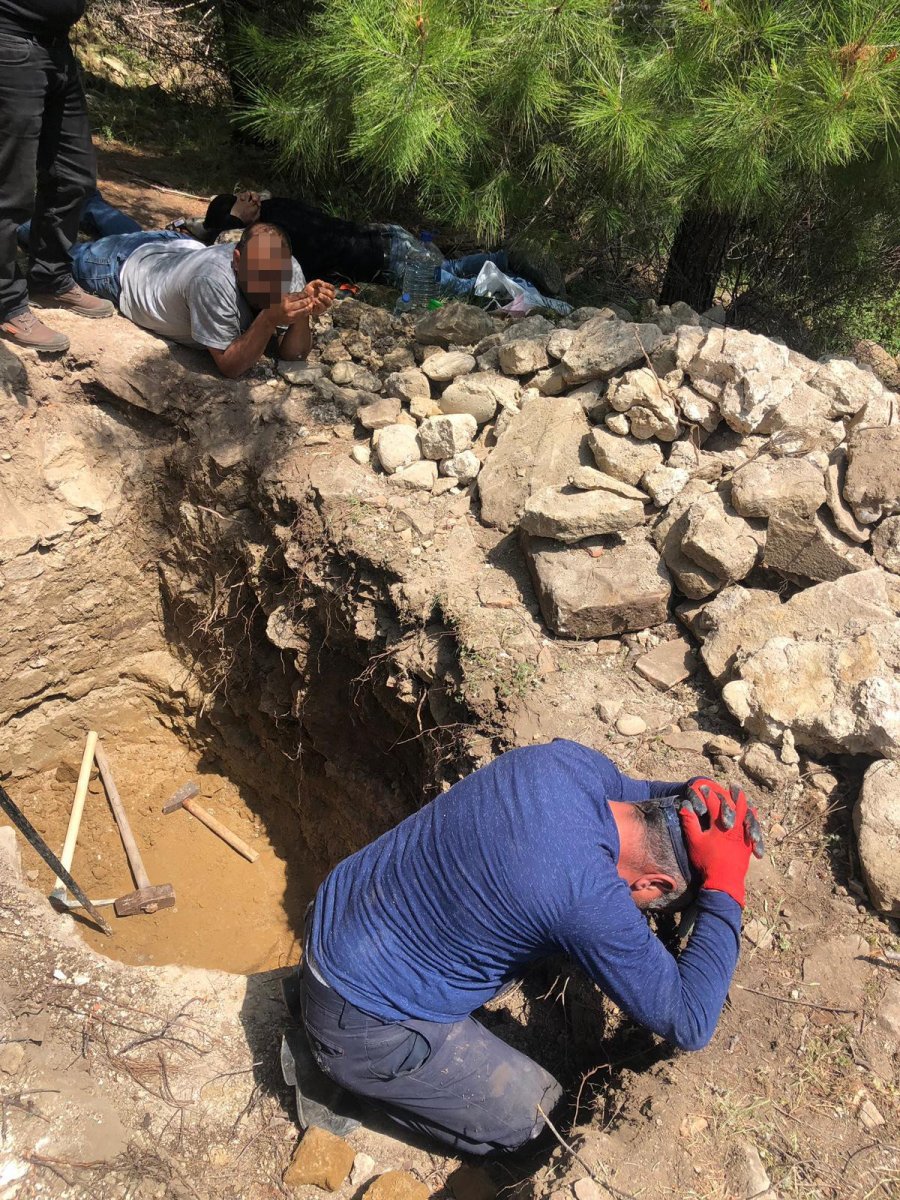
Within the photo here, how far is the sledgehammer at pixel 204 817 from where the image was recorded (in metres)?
3.97

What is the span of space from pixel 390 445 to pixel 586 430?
769 mm

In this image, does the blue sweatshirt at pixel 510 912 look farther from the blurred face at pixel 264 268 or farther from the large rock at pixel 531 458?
the blurred face at pixel 264 268

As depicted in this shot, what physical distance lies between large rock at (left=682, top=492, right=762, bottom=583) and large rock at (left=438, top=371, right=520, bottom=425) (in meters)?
1.01

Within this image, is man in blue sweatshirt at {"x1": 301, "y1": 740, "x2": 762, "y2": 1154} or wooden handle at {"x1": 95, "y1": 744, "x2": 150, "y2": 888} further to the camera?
wooden handle at {"x1": 95, "y1": 744, "x2": 150, "y2": 888}

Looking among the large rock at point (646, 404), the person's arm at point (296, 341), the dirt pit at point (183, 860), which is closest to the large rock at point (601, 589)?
the large rock at point (646, 404)

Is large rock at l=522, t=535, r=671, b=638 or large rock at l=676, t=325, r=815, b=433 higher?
large rock at l=676, t=325, r=815, b=433

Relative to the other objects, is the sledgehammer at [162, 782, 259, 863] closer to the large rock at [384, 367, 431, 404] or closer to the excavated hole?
the excavated hole

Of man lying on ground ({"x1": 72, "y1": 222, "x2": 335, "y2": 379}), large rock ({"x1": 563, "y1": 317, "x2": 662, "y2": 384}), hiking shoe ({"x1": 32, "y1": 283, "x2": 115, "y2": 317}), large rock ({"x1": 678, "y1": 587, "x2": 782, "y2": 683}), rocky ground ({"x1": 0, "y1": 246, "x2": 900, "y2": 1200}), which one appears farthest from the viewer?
hiking shoe ({"x1": 32, "y1": 283, "x2": 115, "y2": 317})

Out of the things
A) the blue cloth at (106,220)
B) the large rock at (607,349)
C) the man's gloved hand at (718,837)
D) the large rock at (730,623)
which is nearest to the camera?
the man's gloved hand at (718,837)

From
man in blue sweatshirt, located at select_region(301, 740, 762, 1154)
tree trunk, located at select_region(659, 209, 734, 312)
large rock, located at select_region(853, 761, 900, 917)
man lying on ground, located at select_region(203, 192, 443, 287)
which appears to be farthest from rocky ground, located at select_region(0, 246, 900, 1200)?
tree trunk, located at select_region(659, 209, 734, 312)

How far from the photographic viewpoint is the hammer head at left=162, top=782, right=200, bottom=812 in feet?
13.6

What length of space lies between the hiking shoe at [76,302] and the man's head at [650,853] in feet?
10.4

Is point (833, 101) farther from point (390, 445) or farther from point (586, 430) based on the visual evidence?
point (390, 445)

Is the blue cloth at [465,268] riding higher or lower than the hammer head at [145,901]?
higher
